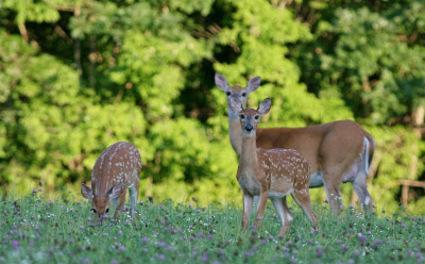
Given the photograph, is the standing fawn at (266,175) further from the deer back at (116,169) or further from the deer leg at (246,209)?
the deer back at (116,169)

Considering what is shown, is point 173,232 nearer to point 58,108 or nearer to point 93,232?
point 93,232

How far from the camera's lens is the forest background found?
17750 mm

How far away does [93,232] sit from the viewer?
287 inches

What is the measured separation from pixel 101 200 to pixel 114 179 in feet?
2.05

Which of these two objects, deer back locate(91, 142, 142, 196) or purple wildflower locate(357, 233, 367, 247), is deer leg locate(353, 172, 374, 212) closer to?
deer back locate(91, 142, 142, 196)

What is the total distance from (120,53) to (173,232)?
11671mm

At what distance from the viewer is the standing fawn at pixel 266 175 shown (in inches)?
311

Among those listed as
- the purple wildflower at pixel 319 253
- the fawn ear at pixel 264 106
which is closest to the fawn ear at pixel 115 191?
the fawn ear at pixel 264 106

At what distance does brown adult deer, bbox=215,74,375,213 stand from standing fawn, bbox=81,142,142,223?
2335 mm

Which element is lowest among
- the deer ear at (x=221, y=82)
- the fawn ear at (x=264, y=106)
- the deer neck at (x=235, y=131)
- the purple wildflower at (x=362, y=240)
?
the purple wildflower at (x=362, y=240)

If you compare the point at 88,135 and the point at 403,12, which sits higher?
the point at 403,12

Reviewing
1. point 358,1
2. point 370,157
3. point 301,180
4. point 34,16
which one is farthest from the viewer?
point 358,1

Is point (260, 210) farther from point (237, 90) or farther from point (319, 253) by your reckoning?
point (237, 90)

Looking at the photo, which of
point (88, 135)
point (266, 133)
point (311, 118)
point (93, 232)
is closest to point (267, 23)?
point (311, 118)
